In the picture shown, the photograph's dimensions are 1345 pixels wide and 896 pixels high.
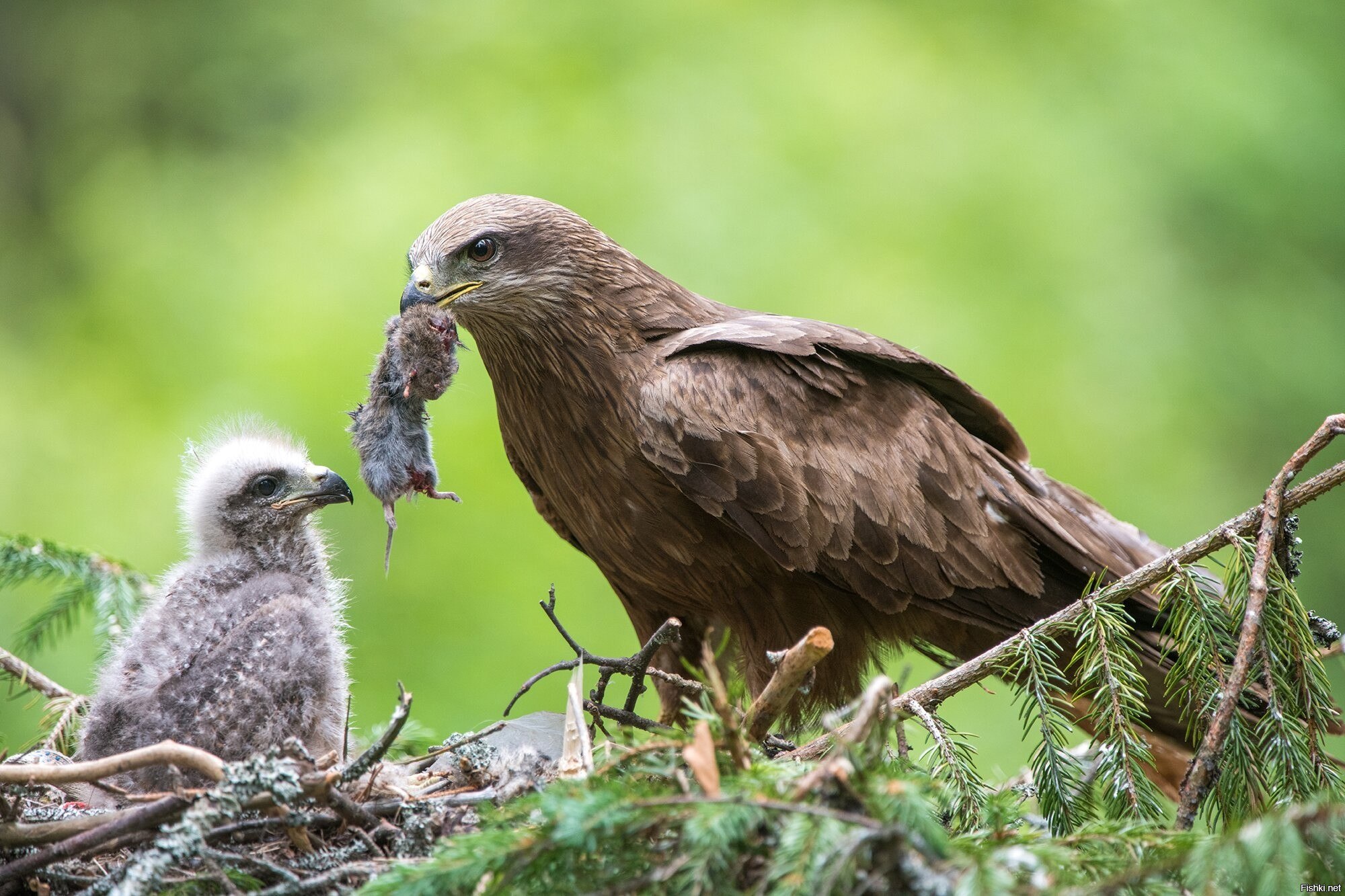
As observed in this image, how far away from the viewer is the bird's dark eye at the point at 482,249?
322 cm

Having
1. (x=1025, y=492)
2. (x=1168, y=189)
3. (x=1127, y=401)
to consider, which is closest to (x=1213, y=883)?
(x=1025, y=492)

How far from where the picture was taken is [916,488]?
313cm

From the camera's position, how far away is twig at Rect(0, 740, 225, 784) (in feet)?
6.76

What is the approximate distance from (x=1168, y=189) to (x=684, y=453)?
466 centimetres

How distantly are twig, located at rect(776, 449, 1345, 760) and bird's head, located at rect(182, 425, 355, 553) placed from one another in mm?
1402

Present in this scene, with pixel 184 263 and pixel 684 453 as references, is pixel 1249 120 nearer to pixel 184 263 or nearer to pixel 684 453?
pixel 684 453

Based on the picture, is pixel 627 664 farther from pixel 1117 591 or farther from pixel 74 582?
pixel 74 582

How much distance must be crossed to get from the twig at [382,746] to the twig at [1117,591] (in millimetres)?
708

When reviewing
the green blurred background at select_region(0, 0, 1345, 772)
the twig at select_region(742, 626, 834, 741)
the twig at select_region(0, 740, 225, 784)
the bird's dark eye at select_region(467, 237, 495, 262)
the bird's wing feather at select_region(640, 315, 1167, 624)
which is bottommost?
the twig at select_region(742, 626, 834, 741)

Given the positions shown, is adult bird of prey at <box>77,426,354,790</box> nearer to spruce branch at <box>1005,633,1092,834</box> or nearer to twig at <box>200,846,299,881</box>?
twig at <box>200,846,299,881</box>

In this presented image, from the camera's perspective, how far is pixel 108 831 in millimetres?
2094

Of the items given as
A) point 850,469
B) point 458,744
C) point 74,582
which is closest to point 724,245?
point 850,469

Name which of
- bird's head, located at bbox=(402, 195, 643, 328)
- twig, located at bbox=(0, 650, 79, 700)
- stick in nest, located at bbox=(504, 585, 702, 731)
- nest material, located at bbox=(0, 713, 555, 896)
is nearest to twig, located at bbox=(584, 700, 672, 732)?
stick in nest, located at bbox=(504, 585, 702, 731)

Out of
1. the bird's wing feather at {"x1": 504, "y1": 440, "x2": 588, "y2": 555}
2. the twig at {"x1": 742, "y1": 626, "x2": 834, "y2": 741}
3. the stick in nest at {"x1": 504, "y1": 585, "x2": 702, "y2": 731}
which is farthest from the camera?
the bird's wing feather at {"x1": 504, "y1": 440, "x2": 588, "y2": 555}
